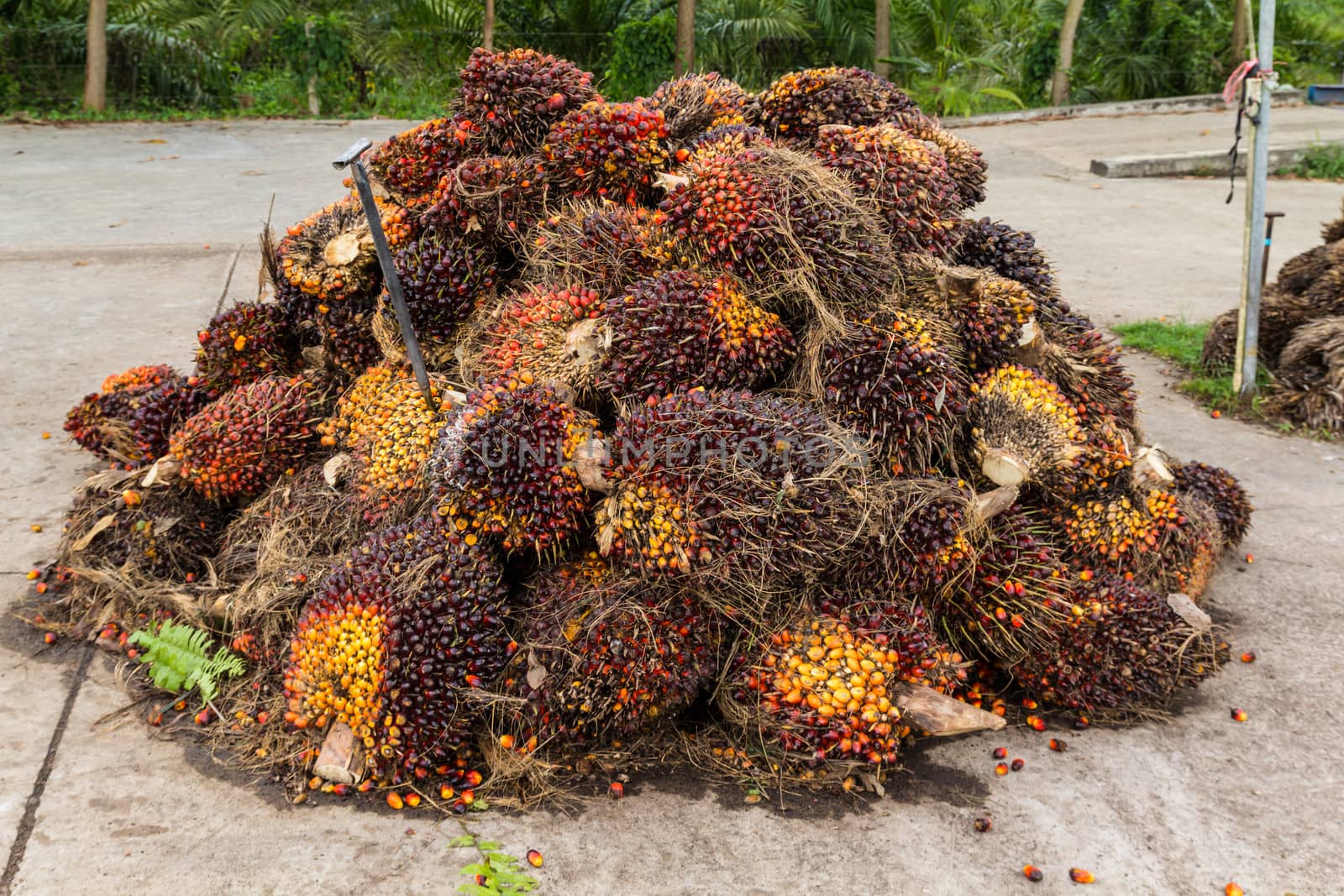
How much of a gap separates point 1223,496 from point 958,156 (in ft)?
5.03

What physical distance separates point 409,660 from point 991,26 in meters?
18.0

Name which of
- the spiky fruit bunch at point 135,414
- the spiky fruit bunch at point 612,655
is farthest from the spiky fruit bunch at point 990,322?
the spiky fruit bunch at point 135,414

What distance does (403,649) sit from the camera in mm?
2531

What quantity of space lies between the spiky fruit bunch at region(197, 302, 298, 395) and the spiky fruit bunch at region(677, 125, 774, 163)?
1517 mm

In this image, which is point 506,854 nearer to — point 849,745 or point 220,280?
point 849,745

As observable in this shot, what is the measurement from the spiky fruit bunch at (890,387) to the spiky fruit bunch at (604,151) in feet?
3.06

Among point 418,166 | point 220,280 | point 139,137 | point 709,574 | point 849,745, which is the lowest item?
point 849,745

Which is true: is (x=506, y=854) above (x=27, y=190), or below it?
below

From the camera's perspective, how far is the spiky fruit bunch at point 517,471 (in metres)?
2.64

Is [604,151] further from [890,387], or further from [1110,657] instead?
[1110,657]

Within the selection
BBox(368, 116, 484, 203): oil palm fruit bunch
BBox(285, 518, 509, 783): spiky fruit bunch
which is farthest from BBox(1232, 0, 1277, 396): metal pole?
BBox(285, 518, 509, 783): spiky fruit bunch

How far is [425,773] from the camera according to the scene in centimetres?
258

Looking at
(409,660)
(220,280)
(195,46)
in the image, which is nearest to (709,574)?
(409,660)

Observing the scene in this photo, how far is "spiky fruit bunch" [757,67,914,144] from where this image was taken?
3.67 metres
